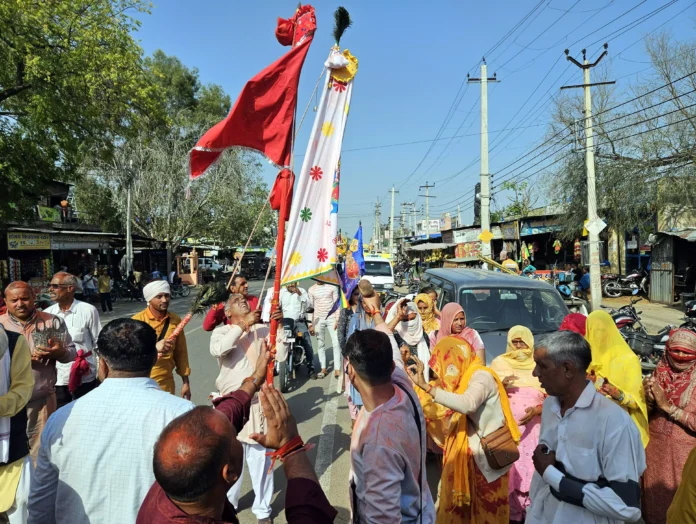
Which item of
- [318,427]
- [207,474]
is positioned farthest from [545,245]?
[207,474]

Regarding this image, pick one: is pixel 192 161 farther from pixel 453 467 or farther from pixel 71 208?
pixel 71 208

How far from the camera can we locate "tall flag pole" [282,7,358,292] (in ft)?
11.0

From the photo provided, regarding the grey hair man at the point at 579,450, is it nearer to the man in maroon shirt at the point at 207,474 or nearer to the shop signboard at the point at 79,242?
the man in maroon shirt at the point at 207,474

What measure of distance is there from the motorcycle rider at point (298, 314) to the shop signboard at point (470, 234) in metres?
21.4

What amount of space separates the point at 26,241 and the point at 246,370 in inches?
699

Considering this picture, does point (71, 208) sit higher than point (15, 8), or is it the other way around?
point (15, 8)

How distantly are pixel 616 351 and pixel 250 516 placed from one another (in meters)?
3.07

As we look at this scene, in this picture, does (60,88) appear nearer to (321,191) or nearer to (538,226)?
(321,191)

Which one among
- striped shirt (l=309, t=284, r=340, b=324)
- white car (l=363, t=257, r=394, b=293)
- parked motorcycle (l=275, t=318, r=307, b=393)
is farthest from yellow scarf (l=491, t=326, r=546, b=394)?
white car (l=363, t=257, r=394, b=293)

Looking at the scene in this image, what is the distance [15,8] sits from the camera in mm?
11773

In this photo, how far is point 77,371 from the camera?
4000mm

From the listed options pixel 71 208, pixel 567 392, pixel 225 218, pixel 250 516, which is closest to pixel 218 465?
pixel 567 392

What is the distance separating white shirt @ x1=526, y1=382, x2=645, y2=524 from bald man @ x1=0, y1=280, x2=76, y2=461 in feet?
10.5

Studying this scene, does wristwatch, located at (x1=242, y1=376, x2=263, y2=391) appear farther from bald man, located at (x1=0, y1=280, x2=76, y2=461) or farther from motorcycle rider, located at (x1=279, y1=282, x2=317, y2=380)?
motorcycle rider, located at (x1=279, y1=282, x2=317, y2=380)
